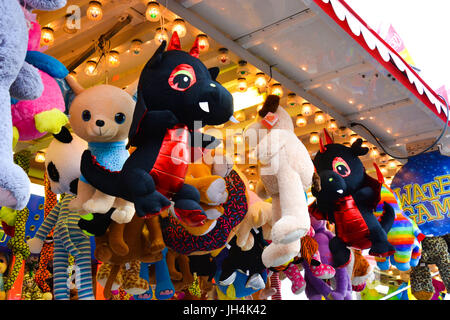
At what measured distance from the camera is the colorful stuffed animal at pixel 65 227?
5.29 feet

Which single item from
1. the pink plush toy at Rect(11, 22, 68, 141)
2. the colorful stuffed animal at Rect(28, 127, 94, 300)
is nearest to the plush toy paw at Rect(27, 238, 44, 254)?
the colorful stuffed animal at Rect(28, 127, 94, 300)

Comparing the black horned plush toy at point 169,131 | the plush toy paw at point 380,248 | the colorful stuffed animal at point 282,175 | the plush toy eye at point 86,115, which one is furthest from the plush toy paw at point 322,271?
the plush toy eye at point 86,115

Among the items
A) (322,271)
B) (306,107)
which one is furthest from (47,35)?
(322,271)

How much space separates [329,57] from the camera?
86.2 inches

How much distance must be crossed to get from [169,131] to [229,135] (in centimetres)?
68

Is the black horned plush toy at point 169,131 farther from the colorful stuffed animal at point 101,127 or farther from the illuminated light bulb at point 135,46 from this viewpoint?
the illuminated light bulb at point 135,46

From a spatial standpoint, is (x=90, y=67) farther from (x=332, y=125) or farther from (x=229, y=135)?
(x=332, y=125)

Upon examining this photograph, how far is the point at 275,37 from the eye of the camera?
2.05 meters

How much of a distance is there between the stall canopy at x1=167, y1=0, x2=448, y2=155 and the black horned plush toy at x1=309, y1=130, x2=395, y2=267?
0.41 m

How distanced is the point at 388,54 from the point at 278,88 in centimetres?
56

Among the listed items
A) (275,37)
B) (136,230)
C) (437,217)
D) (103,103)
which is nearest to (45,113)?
(103,103)

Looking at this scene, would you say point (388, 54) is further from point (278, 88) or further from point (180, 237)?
point (180, 237)
